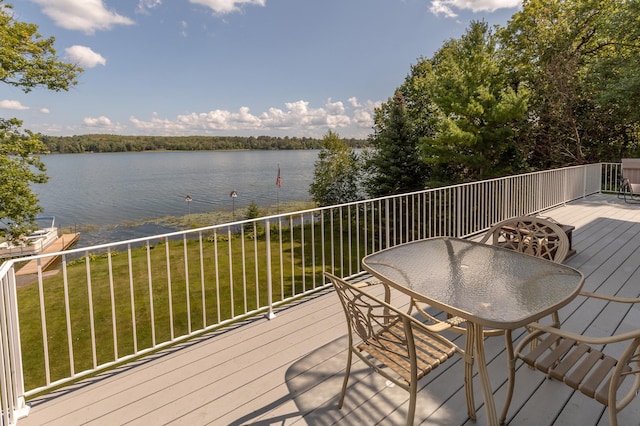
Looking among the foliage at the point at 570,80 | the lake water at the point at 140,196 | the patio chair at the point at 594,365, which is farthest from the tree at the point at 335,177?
the patio chair at the point at 594,365

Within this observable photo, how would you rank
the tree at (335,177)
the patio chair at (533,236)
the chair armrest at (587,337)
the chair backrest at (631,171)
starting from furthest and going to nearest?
1. the tree at (335,177)
2. the chair backrest at (631,171)
3. the patio chair at (533,236)
4. the chair armrest at (587,337)

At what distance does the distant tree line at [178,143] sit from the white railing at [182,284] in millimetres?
22206

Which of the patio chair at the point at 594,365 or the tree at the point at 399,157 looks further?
the tree at the point at 399,157

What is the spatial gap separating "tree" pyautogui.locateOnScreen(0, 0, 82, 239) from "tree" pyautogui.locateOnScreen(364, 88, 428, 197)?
1208cm

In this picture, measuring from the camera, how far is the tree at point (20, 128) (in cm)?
1027

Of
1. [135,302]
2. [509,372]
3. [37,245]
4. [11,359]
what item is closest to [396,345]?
[509,372]

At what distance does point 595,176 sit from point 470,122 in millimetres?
5490

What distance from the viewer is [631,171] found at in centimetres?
870

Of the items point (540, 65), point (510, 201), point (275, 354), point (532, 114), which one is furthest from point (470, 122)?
point (275, 354)

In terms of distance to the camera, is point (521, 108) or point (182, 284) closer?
point (182, 284)

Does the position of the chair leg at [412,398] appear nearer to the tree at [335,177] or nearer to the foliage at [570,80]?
the foliage at [570,80]

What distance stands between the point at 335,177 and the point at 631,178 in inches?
589

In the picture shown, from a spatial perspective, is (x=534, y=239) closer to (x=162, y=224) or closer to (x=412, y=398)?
(x=412, y=398)

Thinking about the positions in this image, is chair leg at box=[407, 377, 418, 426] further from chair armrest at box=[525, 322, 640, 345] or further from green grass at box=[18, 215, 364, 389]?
green grass at box=[18, 215, 364, 389]
